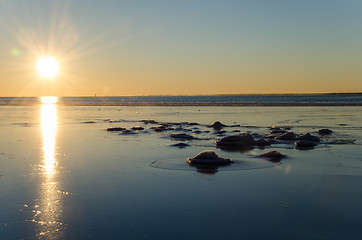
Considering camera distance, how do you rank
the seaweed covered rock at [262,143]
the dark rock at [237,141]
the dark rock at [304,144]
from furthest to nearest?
the seaweed covered rock at [262,143] → the dark rock at [237,141] → the dark rock at [304,144]

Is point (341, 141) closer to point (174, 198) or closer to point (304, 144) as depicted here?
point (304, 144)

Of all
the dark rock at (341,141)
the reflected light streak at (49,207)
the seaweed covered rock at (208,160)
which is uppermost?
the seaweed covered rock at (208,160)

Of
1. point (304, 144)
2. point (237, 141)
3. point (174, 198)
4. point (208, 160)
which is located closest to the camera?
point (174, 198)

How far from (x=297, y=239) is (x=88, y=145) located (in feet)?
39.8

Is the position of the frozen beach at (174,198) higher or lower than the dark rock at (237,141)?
lower

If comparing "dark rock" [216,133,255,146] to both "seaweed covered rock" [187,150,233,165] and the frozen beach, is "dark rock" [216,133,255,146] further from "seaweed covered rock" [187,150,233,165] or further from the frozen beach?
"seaweed covered rock" [187,150,233,165]

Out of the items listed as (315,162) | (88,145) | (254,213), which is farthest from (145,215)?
(88,145)

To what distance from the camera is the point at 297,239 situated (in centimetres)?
534

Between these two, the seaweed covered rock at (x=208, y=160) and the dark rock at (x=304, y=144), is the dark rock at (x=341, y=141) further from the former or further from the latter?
the seaweed covered rock at (x=208, y=160)

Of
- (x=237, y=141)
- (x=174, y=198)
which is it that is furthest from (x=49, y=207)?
(x=237, y=141)

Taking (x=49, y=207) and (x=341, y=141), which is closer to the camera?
(x=49, y=207)

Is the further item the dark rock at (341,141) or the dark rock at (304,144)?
the dark rock at (341,141)

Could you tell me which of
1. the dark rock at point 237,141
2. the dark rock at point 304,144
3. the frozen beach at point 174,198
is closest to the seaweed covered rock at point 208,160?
the frozen beach at point 174,198

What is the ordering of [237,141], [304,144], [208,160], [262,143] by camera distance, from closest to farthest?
[208,160] < [304,144] < [237,141] < [262,143]
